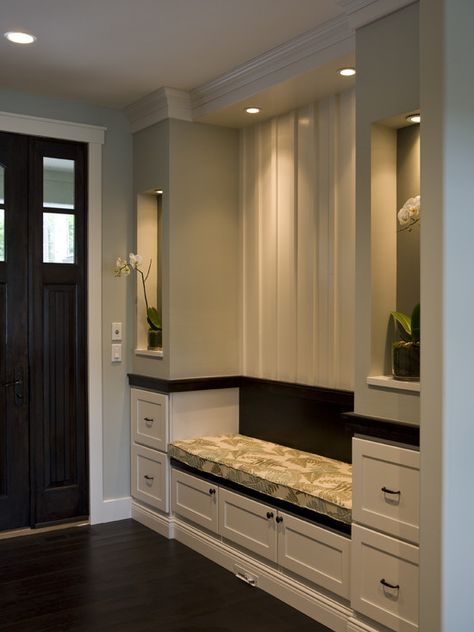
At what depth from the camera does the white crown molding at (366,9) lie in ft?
9.02

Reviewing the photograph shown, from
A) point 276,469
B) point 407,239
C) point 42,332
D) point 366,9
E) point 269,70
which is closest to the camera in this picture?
point 366,9

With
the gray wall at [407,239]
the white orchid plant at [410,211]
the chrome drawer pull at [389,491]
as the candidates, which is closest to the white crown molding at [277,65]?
the gray wall at [407,239]

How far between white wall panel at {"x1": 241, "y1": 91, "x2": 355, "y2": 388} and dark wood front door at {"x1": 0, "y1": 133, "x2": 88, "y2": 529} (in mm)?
1072

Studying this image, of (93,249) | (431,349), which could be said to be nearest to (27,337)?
(93,249)

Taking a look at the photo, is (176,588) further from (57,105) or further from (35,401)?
(57,105)

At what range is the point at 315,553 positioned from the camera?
3.16m

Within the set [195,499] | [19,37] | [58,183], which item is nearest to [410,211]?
[19,37]

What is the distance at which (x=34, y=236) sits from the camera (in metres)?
4.34

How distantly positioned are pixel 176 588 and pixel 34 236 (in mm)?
2199

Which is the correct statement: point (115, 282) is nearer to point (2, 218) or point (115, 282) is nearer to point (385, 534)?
point (2, 218)

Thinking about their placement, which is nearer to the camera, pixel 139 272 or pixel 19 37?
pixel 19 37

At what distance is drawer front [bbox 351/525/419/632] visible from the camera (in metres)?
2.66

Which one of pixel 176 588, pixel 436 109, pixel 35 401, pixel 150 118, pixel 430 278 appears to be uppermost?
pixel 150 118

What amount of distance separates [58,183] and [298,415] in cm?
204
